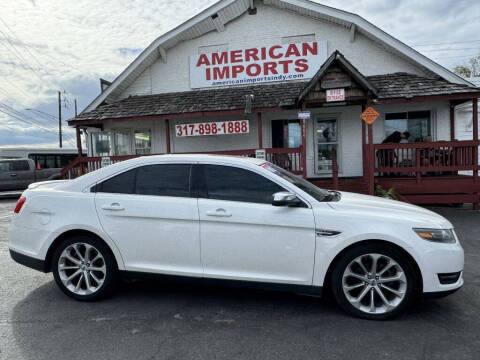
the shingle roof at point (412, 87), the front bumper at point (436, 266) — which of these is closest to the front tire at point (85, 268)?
the front bumper at point (436, 266)

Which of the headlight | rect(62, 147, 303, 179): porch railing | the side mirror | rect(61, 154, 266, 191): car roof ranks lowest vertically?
the headlight

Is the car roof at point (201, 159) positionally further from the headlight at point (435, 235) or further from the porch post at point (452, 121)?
the porch post at point (452, 121)

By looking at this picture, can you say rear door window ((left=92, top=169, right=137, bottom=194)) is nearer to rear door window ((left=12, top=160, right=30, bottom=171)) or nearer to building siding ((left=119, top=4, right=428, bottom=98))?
building siding ((left=119, top=4, right=428, bottom=98))

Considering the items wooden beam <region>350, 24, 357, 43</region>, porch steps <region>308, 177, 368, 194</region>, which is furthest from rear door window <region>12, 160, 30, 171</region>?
wooden beam <region>350, 24, 357, 43</region>

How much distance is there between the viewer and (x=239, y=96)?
11961 millimetres

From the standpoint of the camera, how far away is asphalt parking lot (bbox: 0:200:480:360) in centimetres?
284

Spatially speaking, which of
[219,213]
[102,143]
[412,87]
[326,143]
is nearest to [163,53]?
[102,143]

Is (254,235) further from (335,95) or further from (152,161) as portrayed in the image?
(335,95)

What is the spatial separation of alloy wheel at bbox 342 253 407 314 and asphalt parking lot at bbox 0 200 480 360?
0.56 ft

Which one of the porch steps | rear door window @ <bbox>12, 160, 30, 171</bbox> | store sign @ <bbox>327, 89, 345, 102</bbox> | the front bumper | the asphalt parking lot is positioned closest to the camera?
the asphalt parking lot

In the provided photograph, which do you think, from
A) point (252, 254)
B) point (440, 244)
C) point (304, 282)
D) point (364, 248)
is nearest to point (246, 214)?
point (252, 254)

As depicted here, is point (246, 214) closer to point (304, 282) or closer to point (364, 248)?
point (304, 282)

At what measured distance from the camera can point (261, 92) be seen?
11.9 m

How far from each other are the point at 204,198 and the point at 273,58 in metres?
10.0
